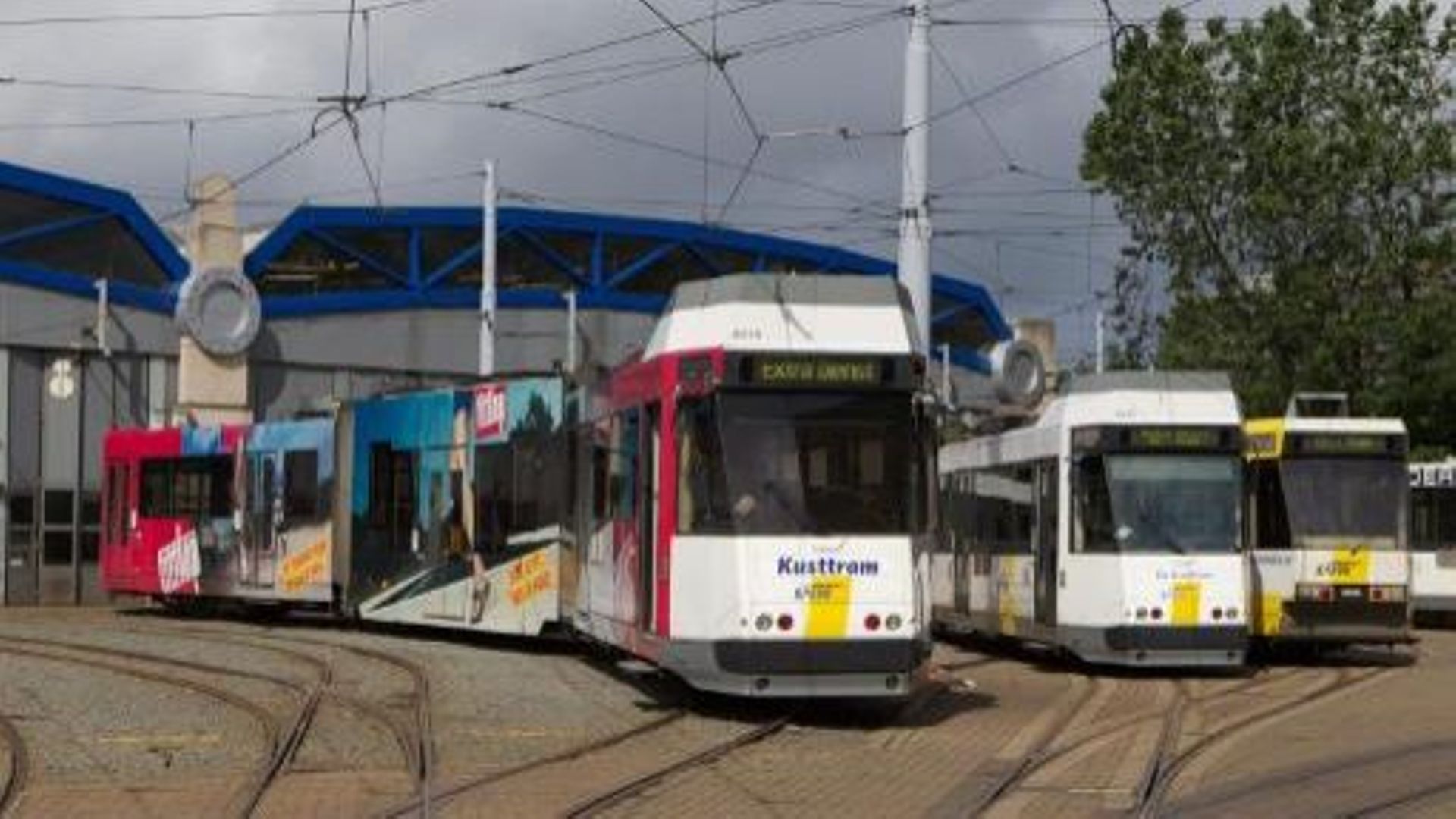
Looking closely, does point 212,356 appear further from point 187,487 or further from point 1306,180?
point 1306,180

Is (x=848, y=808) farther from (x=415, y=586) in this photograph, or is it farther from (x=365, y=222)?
(x=365, y=222)

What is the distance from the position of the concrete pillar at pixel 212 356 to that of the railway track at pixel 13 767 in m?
29.3

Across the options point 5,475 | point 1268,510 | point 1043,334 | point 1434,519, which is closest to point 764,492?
point 1268,510

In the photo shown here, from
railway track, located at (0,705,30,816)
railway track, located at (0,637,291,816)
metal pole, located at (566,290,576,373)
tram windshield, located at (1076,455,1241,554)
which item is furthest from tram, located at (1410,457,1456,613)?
railway track, located at (0,705,30,816)

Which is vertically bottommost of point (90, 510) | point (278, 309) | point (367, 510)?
point (90, 510)

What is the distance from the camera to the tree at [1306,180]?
36.6 meters

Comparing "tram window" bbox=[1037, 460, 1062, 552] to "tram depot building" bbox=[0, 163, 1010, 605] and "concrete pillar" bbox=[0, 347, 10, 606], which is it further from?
"concrete pillar" bbox=[0, 347, 10, 606]

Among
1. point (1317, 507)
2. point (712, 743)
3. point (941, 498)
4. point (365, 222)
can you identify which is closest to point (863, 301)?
point (712, 743)

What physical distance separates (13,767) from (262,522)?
59.0 ft

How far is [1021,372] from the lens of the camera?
6147 centimetres

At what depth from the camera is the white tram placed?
52.4ft

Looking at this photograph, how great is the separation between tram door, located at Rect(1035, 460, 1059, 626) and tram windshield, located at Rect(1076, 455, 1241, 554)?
708 millimetres

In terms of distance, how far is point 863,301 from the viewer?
55.5 feet

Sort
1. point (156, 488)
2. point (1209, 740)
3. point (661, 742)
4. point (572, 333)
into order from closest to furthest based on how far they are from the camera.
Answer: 1. point (661, 742)
2. point (1209, 740)
3. point (156, 488)
4. point (572, 333)
